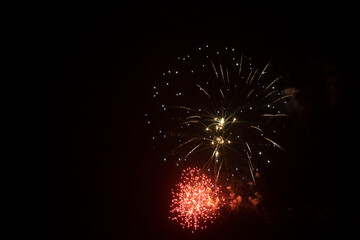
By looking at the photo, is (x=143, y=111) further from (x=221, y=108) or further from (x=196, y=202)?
(x=196, y=202)

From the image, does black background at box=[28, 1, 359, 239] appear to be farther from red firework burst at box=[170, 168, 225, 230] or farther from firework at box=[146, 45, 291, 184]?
firework at box=[146, 45, 291, 184]

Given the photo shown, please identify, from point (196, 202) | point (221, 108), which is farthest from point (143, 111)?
point (196, 202)

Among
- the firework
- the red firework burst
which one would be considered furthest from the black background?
the firework

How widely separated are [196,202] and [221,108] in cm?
293

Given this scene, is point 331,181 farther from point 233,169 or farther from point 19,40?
point 19,40

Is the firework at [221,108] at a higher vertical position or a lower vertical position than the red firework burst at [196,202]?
higher

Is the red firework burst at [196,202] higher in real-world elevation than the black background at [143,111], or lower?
lower

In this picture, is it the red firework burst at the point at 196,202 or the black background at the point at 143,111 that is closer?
the red firework burst at the point at 196,202

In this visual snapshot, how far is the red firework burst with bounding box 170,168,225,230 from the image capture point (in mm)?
7312

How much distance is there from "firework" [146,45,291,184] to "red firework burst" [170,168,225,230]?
533mm

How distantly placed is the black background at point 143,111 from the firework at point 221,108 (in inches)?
27.5

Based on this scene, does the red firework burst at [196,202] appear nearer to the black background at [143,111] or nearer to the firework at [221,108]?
the black background at [143,111]

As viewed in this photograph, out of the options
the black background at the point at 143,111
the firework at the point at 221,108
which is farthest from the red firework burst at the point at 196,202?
the firework at the point at 221,108

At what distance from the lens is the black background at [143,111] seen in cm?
779
